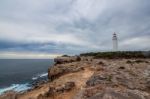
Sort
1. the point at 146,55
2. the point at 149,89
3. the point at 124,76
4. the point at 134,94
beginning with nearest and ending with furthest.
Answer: the point at 134,94
the point at 149,89
the point at 124,76
the point at 146,55

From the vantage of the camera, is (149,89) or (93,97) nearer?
(93,97)

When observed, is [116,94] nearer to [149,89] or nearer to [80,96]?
[80,96]

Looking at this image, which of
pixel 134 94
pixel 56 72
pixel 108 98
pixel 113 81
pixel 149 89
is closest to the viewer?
pixel 108 98

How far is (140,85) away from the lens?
53.6ft

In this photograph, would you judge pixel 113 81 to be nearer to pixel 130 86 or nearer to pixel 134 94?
pixel 130 86

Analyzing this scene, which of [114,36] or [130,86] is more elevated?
[114,36]

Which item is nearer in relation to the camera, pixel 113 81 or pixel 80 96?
pixel 80 96

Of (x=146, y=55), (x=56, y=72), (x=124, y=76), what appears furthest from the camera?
(x=146, y=55)

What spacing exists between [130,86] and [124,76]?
282 centimetres

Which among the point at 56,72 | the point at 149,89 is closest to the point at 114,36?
the point at 56,72

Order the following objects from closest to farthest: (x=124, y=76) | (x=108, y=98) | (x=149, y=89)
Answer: (x=108, y=98)
(x=149, y=89)
(x=124, y=76)

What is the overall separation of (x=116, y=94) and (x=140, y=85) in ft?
13.4

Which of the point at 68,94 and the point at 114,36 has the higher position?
the point at 114,36

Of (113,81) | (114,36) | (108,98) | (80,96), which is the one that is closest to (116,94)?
(108,98)
